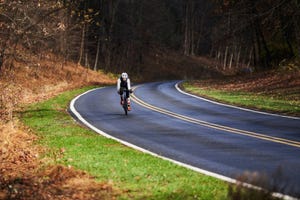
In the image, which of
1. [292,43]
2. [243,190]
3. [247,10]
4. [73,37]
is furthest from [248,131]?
[73,37]

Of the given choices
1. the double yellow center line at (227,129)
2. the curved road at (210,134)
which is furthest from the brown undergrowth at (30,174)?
the double yellow center line at (227,129)

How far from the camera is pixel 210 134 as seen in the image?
15.4 meters

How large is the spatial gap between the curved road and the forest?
4385 mm

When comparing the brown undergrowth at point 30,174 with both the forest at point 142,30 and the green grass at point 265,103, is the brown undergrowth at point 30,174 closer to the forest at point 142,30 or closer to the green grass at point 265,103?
the forest at point 142,30

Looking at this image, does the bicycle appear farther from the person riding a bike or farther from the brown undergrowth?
the brown undergrowth

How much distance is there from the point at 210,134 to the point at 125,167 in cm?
538

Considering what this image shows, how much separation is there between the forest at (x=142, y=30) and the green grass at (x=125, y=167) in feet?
16.0

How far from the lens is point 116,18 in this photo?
62375 millimetres

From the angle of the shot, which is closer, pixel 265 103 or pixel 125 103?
pixel 125 103

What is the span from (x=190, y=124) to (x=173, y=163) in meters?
6.84

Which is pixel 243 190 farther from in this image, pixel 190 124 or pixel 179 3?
pixel 179 3

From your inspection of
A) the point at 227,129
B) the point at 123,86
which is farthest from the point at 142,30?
the point at 227,129

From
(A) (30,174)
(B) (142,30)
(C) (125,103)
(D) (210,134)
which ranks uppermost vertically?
(B) (142,30)

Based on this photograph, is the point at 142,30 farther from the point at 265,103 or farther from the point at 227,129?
the point at 227,129
